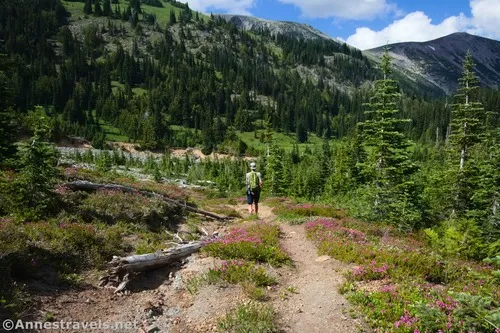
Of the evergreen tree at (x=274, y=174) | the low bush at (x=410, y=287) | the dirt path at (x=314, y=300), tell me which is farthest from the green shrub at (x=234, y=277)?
the evergreen tree at (x=274, y=174)

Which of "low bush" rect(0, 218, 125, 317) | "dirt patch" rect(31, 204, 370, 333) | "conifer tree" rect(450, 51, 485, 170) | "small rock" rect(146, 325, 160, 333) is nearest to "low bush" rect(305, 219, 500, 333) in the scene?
"dirt patch" rect(31, 204, 370, 333)

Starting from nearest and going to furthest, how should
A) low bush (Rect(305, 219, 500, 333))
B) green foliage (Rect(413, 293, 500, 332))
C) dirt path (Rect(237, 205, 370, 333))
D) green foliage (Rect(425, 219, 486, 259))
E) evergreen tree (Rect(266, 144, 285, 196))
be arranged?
green foliage (Rect(413, 293, 500, 332))
low bush (Rect(305, 219, 500, 333))
dirt path (Rect(237, 205, 370, 333))
green foliage (Rect(425, 219, 486, 259))
evergreen tree (Rect(266, 144, 285, 196))

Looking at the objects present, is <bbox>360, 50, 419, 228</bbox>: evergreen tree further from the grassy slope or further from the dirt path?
the grassy slope

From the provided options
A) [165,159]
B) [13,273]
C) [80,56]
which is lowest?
[165,159]

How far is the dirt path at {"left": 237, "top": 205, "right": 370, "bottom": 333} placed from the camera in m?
7.36

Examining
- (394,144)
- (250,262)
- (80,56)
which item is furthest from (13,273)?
(80,56)

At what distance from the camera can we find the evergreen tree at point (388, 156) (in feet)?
63.1

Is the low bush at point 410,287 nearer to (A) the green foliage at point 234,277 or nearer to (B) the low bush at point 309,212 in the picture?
(A) the green foliage at point 234,277

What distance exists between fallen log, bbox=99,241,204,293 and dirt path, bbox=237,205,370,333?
369cm

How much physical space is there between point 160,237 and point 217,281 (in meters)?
5.67

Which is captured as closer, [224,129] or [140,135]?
[140,135]

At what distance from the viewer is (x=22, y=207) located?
12211 mm

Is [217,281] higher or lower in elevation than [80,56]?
lower

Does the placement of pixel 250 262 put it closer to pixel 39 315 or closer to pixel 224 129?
pixel 39 315
